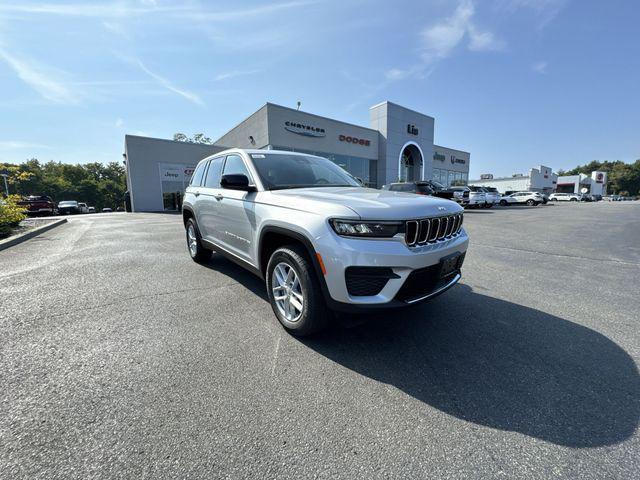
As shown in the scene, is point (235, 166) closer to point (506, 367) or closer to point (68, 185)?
point (506, 367)

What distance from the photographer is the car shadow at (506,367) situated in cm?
188

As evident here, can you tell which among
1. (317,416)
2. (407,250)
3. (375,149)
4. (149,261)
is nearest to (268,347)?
(317,416)

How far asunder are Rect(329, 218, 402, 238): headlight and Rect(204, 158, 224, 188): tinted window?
2824 millimetres

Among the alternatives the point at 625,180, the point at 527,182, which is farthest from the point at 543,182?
→ the point at 625,180

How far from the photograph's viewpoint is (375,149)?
103 ft

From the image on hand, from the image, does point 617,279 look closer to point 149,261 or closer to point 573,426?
point 573,426

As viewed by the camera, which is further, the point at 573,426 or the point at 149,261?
the point at 149,261

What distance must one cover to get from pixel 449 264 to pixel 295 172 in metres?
2.14

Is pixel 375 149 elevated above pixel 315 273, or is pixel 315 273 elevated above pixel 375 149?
pixel 375 149

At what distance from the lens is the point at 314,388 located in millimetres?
2174

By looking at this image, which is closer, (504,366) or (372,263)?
(372,263)

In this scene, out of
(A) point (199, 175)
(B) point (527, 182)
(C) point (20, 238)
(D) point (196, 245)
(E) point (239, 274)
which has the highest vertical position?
(B) point (527, 182)

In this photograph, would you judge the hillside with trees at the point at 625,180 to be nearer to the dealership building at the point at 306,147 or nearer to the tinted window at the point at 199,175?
the dealership building at the point at 306,147

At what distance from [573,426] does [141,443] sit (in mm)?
2567
